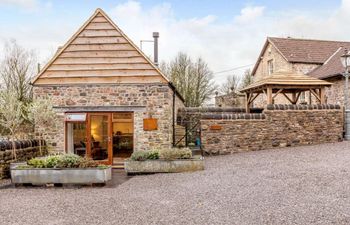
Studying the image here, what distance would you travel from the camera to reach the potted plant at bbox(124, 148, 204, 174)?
Result: 10578 millimetres

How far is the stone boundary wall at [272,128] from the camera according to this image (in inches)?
552

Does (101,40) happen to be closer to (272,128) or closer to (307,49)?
(272,128)

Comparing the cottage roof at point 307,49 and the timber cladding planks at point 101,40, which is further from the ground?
the cottage roof at point 307,49

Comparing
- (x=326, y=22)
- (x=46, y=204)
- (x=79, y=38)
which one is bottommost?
(x=46, y=204)

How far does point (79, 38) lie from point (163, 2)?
3.79 meters

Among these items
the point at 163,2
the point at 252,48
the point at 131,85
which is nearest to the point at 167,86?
the point at 131,85

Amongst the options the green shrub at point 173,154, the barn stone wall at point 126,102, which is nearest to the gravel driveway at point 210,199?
the green shrub at point 173,154

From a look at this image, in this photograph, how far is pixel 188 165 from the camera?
10594 millimetres

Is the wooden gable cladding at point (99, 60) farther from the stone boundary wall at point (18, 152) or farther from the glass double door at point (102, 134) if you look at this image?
the stone boundary wall at point (18, 152)

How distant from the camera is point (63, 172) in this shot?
9.32 meters

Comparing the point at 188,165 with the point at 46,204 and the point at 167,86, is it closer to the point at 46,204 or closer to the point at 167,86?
the point at 167,86

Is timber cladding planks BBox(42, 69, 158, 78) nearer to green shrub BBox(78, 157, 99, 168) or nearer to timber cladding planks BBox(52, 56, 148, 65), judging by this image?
timber cladding planks BBox(52, 56, 148, 65)

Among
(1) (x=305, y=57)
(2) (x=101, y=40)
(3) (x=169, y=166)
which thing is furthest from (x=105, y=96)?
(1) (x=305, y=57)

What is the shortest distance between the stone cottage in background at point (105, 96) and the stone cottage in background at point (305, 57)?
1173 cm
